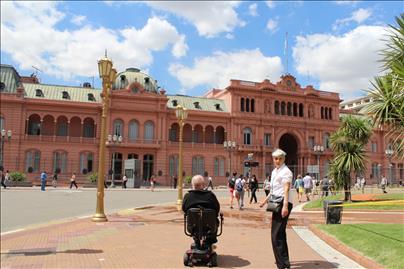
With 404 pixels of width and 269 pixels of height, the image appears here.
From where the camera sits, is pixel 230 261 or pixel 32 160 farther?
pixel 32 160

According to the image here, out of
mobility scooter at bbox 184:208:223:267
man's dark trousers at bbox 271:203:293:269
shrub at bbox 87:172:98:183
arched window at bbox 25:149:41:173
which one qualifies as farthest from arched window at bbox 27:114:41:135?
man's dark trousers at bbox 271:203:293:269

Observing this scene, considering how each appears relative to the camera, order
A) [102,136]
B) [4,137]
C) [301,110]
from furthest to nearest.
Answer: [301,110], [4,137], [102,136]

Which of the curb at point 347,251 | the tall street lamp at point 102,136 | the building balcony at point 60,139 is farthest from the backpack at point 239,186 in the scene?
the building balcony at point 60,139

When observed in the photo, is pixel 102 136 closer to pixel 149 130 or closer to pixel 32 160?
pixel 32 160

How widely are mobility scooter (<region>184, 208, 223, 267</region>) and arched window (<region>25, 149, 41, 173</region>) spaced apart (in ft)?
151

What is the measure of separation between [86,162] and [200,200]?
1821 inches

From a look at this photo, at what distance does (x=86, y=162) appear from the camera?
2021 inches

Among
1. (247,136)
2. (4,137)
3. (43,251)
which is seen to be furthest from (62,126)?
(43,251)

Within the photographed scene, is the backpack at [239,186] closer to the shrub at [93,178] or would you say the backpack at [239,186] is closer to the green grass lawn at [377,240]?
the green grass lawn at [377,240]

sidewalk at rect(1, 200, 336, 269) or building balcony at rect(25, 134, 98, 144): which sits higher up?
building balcony at rect(25, 134, 98, 144)

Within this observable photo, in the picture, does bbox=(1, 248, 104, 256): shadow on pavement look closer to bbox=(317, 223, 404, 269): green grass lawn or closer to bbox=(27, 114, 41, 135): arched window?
bbox=(317, 223, 404, 269): green grass lawn

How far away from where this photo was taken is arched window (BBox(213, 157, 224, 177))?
56562 millimetres

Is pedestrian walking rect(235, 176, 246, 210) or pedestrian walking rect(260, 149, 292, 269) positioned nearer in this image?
pedestrian walking rect(260, 149, 292, 269)

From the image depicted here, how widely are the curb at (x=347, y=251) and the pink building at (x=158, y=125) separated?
42243 millimetres
